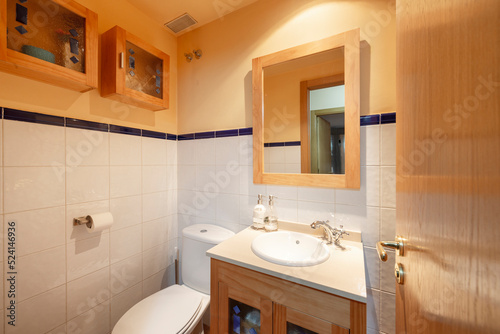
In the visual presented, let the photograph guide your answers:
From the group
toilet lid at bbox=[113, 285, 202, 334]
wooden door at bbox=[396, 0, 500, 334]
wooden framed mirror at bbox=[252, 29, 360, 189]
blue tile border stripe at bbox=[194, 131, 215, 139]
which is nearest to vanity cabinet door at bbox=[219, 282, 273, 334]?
toilet lid at bbox=[113, 285, 202, 334]

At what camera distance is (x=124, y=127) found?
1.35 metres

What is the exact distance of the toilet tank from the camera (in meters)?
1.26

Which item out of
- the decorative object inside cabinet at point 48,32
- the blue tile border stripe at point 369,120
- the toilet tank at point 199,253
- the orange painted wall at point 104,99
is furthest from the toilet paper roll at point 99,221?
the blue tile border stripe at point 369,120

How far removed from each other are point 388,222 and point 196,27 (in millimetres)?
1933

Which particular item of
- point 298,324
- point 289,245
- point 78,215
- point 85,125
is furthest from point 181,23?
point 298,324

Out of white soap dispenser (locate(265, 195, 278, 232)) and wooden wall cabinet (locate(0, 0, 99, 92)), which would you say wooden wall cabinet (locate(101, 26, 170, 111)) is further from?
white soap dispenser (locate(265, 195, 278, 232))

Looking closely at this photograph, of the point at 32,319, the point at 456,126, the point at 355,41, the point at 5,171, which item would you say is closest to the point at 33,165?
the point at 5,171

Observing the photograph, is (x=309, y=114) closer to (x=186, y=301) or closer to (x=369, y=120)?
(x=369, y=120)

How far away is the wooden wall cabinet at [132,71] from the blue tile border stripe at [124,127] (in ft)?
0.63

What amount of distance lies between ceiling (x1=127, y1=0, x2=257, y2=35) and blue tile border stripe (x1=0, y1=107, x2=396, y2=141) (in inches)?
34.3

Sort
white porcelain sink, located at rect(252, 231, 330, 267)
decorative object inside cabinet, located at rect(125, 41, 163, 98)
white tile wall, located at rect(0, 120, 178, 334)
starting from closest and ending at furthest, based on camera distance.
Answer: white tile wall, located at rect(0, 120, 178, 334), white porcelain sink, located at rect(252, 231, 330, 267), decorative object inside cabinet, located at rect(125, 41, 163, 98)

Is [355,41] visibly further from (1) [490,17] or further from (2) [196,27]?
(2) [196,27]

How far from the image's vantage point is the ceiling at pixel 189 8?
1.35 metres

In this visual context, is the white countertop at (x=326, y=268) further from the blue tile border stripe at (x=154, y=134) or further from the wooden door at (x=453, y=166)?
the blue tile border stripe at (x=154, y=134)
